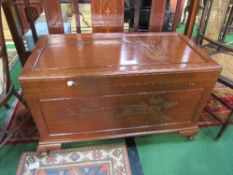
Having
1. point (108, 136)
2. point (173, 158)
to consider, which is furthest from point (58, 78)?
point (173, 158)

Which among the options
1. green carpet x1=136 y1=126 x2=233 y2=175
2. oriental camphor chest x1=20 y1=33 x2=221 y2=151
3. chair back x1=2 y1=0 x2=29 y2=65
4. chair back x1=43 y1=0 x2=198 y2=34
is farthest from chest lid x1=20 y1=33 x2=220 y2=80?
green carpet x1=136 y1=126 x2=233 y2=175

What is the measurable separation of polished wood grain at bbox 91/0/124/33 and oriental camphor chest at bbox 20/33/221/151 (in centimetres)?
12

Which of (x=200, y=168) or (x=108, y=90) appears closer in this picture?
(x=108, y=90)

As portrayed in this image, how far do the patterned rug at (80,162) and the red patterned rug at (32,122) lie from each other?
143 mm

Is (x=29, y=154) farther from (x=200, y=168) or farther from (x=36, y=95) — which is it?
(x=200, y=168)

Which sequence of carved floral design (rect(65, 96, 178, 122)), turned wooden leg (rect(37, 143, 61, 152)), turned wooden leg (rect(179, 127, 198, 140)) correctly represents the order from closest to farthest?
carved floral design (rect(65, 96, 178, 122)), turned wooden leg (rect(37, 143, 61, 152)), turned wooden leg (rect(179, 127, 198, 140))

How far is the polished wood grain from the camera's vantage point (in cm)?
120

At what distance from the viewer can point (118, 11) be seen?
123 cm

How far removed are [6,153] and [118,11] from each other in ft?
3.91

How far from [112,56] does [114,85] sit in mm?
184

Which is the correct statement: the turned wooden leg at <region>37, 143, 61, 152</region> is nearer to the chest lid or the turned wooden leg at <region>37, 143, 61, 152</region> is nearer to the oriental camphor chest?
the oriental camphor chest

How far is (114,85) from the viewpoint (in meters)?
0.91

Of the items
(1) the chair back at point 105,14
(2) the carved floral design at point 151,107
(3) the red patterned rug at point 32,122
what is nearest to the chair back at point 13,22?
(1) the chair back at point 105,14

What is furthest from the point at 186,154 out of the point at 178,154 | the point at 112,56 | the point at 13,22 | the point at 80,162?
the point at 13,22
